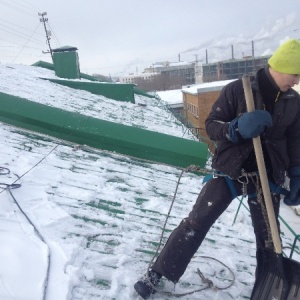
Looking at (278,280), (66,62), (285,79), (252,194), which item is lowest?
(278,280)

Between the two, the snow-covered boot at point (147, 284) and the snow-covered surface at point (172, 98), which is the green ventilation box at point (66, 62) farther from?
the snow-covered surface at point (172, 98)

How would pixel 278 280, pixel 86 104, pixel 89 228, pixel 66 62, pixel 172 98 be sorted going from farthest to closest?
pixel 172 98 → pixel 66 62 → pixel 86 104 → pixel 89 228 → pixel 278 280

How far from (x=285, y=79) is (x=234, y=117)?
0.46m

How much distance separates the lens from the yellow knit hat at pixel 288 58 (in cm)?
254

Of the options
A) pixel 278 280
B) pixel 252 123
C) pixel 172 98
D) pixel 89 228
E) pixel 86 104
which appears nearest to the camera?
pixel 252 123

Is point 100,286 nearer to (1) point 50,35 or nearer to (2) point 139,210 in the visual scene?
(2) point 139,210

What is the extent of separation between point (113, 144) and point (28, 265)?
338 centimetres

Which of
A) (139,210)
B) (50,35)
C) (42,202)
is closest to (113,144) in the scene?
(139,210)

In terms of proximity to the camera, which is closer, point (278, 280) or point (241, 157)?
point (278, 280)

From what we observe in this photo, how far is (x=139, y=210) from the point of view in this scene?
3881 millimetres

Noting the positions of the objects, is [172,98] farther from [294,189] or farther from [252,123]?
[252,123]

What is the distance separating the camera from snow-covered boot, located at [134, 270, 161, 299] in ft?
8.18

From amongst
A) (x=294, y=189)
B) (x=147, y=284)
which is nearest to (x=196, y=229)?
(x=147, y=284)

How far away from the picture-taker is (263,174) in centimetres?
259
